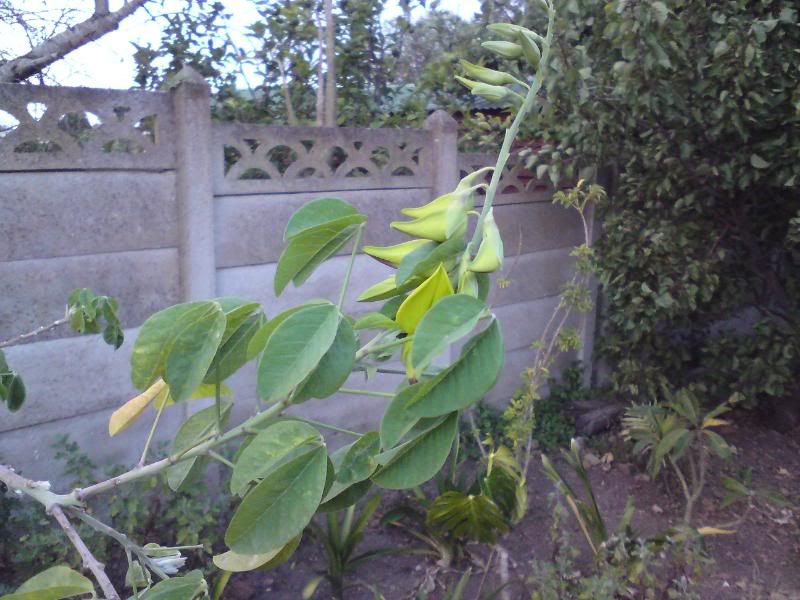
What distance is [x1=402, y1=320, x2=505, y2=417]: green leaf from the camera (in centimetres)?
72

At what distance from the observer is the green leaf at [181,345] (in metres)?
0.82

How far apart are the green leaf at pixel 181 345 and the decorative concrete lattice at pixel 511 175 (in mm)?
3394

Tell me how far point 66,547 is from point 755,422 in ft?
13.8

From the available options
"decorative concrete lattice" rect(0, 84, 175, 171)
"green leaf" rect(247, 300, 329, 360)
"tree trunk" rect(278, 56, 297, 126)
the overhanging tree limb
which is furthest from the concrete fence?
"green leaf" rect(247, 300, 329, 360)

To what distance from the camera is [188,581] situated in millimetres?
809

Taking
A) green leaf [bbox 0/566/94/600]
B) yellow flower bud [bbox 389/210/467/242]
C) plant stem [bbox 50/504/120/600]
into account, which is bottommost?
green leaf [bbox 0/566/94/600]

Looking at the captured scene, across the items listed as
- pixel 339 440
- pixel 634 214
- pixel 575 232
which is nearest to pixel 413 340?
pixel 339 440

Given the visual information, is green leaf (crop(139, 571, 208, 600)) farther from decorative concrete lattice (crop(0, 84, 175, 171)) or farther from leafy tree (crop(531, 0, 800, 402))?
leafy tree (crop(531, 0, 800, 402))

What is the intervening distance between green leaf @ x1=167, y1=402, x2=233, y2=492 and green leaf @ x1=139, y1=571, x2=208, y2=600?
0.58ft

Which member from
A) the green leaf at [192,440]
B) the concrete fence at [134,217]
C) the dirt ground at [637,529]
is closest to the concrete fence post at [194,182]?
the concrete fence at [134,217]

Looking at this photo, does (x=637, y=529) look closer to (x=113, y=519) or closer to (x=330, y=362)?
(x=113, y=519)

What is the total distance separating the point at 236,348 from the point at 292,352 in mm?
167

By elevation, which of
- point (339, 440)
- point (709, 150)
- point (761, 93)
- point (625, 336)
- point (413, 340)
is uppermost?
point (761, 93)

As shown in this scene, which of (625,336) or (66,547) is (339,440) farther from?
(625,336)
